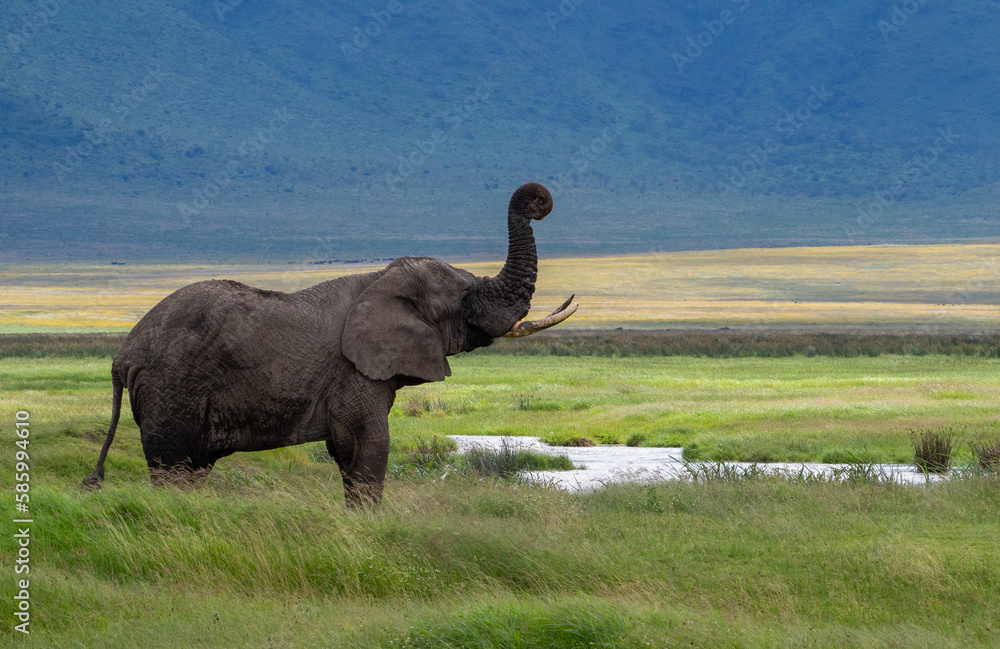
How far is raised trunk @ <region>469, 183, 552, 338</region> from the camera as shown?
14227mm

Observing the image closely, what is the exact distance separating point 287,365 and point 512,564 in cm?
360

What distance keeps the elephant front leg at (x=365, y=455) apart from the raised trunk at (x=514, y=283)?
5.81 ft

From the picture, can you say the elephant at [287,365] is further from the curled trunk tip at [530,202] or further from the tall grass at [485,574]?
the tall grass at [485,574]

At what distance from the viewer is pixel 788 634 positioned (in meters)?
9.60

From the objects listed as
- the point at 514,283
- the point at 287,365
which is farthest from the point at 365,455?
the point at 514,283

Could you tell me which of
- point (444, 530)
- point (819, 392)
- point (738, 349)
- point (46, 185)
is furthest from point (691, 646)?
point (46, 185)

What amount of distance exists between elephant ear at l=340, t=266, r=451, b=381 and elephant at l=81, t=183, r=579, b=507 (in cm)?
1

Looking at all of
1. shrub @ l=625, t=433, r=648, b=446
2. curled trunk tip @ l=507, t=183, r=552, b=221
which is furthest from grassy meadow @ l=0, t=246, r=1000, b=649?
shrub @ l=625, t=433, r=648, b=446

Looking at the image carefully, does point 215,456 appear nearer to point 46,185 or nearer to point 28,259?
point 28,259

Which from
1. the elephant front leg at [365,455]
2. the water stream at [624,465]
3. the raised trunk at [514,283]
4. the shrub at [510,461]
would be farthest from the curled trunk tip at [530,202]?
the shrub at [510,461]

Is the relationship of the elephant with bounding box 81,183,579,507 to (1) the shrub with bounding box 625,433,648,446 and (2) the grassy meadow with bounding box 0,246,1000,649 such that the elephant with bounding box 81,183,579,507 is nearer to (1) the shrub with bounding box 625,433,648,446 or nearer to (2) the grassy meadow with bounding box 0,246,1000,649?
(2) the grassy meadow with bounding box 0,246,1000,649

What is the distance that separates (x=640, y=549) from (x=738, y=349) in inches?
2546

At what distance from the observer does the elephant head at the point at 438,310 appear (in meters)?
13.7

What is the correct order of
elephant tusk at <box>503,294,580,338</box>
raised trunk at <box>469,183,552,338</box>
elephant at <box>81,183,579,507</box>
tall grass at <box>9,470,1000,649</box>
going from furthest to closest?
raised trunk at <box>469,183,552,338</box> → elephant tusk at <box>503,294,580,338</box> → elephant at <box>81,183,579,507</box> → tall grass at <box>9,470,1000,649</box>
